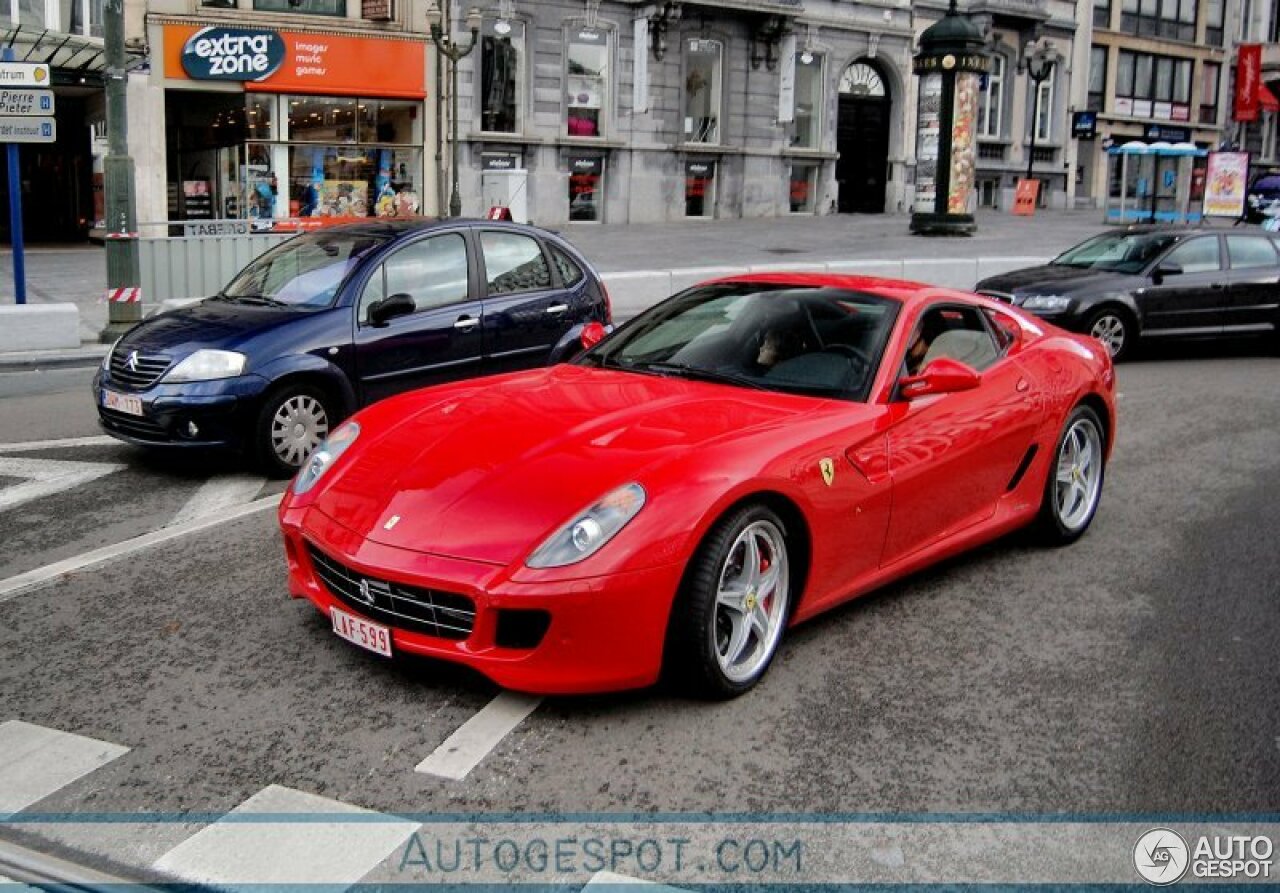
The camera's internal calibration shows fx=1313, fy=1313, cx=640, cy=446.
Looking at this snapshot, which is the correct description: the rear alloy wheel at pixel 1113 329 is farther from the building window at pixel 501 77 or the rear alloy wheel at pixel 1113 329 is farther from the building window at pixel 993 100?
the building window at pixel 993 100

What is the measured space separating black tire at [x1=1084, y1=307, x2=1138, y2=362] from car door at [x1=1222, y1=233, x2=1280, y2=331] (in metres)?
1.28

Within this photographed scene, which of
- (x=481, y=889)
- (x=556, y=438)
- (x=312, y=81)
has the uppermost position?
(x=312, y=81)

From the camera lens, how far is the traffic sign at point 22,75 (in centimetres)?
1413

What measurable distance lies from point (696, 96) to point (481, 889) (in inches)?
1341

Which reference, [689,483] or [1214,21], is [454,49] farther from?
[1214,21]

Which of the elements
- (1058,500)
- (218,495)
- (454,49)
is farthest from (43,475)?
(454,49)

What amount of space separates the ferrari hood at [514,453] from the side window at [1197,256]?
34.0 ft

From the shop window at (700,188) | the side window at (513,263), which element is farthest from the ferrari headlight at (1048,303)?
the shop window at (700,188)

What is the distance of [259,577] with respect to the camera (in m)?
5.78

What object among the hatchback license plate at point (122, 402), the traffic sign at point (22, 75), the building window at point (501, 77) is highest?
the building window at point (501, 77)

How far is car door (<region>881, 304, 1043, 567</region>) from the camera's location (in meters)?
5.20

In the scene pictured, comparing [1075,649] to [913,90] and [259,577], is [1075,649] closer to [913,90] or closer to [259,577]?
[259,577]

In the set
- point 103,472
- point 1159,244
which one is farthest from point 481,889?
point 1159,244

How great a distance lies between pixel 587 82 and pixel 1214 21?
34.0 metres
